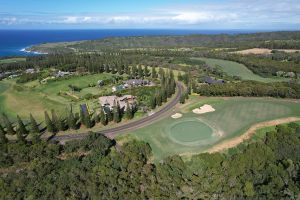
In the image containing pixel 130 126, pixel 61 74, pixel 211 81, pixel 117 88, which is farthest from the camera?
pixel 61 74

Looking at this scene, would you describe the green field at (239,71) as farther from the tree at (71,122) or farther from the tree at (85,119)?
the tree at (71,122)

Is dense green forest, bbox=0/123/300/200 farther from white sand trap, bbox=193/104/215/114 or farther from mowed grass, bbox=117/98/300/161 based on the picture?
white sand trap, bbox=193/104/215/114

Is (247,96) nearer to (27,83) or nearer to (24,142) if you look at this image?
(24,142)

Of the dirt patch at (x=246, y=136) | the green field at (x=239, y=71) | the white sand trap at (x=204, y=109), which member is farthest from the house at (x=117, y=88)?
the green field at (x=239, y=71)

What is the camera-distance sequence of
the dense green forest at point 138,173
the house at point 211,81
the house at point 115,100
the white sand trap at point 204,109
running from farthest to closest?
A: the house at point 211,81 < the house at point 115,100 < the white sand trap at point 204,109 < the dense green forest at point 138,173

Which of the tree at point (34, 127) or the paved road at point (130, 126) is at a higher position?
the tree at point (34, 127)

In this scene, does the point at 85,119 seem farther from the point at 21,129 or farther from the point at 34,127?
the point at 21,129

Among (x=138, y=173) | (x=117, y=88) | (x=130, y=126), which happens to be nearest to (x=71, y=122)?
(x=130, y=126)
